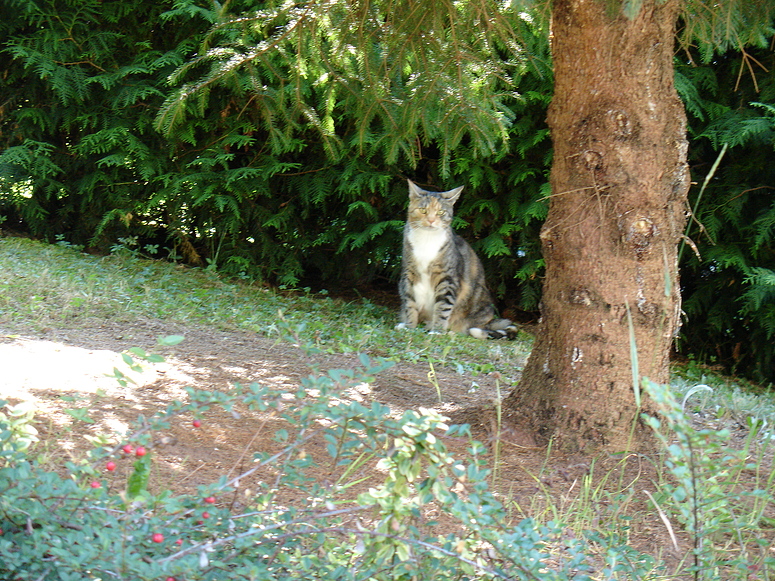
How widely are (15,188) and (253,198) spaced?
253 cm

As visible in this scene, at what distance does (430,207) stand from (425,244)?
1.27 ft

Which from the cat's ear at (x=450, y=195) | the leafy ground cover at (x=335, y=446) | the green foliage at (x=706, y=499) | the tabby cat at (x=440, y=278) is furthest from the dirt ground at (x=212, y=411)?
the cat's ear at (x=450, y=195)

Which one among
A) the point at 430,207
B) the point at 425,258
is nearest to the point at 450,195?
the point at 430,207

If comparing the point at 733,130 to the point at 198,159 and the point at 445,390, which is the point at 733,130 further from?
the point at 198,159


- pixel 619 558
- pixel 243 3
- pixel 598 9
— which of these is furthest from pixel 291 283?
pixel 619 558

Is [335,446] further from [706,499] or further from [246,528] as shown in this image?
[706,499]

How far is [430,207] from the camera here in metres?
6.25

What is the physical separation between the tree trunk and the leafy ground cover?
267 millimetres

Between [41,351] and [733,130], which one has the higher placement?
[733,130]

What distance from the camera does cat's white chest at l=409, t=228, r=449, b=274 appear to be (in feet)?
21.1

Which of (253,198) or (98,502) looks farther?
(253,198)

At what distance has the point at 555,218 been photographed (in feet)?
10.6

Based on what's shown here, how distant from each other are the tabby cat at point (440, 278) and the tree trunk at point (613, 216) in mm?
3155

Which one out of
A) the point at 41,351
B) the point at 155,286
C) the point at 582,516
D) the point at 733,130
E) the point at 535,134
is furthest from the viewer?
the point at 535,134
